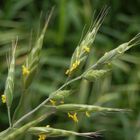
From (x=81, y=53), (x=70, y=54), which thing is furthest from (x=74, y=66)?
(x=70, y=54)

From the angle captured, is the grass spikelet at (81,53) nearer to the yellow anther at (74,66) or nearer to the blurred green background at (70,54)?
the yellow anther at (74,66)

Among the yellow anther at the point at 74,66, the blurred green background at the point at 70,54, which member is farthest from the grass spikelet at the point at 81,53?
the blurred green background at the point at 70,54

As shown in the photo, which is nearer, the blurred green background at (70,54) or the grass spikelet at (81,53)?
the grass spikelet at (81,53)

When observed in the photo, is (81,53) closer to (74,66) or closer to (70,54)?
(74,66)

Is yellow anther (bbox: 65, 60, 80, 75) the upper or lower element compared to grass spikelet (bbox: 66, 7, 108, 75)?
lower

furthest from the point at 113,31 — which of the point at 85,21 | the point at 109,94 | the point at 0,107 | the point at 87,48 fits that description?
the point at 87,48

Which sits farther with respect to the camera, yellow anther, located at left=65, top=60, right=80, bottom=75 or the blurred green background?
the blurred green background

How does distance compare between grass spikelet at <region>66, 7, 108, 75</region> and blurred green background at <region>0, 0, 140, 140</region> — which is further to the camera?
blurred green background at <region>0, 0, 140, 140</region>

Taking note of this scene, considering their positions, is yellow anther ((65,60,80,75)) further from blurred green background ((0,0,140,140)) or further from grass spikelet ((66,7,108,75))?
blurred green background ((0,0,140,140))

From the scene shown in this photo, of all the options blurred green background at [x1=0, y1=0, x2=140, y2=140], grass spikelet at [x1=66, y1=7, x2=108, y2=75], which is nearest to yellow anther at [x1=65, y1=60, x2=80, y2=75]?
grass spikelet at [x1=66, y1=7, x2=108, y2=75]

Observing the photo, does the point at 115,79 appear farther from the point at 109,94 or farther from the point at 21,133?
the point at 21,133
